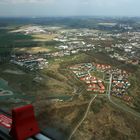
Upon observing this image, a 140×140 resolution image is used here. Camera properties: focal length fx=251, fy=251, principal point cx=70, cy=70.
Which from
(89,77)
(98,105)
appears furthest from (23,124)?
(89,77)

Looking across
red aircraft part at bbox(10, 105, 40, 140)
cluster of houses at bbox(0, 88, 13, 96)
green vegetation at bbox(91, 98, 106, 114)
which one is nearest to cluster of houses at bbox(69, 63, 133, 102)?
green vegetation at bbox(91, 98, 106, 114)

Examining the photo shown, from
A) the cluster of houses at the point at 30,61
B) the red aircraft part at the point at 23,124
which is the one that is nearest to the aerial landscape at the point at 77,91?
the cluster of houses at the point at 30,61

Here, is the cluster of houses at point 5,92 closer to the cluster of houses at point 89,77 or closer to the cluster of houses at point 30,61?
the cluster of houses at point 89,77

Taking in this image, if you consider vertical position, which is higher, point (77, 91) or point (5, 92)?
point (5, 92)

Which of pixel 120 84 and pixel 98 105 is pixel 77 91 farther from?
pixel 120 84

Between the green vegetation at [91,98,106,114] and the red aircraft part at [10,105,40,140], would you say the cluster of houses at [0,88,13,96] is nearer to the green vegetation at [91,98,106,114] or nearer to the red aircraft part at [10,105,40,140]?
the green vegetation at [91,98,106,114]
